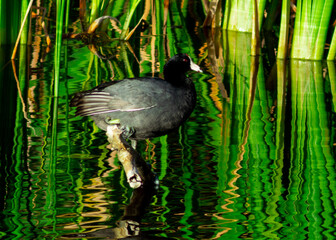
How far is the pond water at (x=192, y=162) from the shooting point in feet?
10.1

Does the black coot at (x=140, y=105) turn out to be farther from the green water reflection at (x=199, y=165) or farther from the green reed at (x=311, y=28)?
the green reed at (x=311, y=28)

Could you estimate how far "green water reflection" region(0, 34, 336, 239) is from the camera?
3.08 m

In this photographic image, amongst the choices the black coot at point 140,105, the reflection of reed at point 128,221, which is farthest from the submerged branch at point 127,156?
the black coot at point 140,105

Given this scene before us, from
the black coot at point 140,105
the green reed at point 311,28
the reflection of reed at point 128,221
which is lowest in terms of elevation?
the reflection of reed at point 128,221

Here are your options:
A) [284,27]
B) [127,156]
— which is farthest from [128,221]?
[284,27]

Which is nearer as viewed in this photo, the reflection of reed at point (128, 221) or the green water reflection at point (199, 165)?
the reflection of reed at point (128, 221)

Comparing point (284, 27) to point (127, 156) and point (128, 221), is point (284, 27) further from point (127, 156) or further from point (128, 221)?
point (128, 221)

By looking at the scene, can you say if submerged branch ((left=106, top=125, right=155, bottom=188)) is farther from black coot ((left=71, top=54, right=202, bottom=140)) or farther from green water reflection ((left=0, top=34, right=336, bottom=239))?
black coot ((left=71, top=54, right=202, bottom=140))

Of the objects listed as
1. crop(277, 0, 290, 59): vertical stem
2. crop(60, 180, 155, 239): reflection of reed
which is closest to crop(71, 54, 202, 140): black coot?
crop(60, 180, 155, 239): reflection of reed

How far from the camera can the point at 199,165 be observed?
391 cm

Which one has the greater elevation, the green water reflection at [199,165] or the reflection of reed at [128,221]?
the green water reflection at [199,165]

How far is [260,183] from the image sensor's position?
3641mm

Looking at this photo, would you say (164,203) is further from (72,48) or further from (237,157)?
(72,48)

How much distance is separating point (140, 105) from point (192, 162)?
0.56 m
